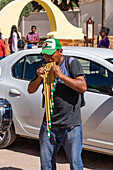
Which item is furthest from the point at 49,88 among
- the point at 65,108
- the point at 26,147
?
the point at 26,147

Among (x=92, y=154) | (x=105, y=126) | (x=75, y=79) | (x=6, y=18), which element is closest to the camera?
(x=75, y=79)

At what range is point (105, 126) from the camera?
418cm

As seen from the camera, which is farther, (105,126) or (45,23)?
(45,23)

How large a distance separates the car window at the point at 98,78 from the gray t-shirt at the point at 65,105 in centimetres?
115

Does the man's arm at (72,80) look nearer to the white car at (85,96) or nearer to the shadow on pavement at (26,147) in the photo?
the white car at (85,96)

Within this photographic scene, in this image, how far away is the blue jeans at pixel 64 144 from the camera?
326cm

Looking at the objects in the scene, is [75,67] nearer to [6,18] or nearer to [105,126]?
[105,126]

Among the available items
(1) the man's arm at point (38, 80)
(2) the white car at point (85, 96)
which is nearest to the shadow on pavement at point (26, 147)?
(2) the white car at point (85, 96)

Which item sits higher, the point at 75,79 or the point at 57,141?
the point at 75,79

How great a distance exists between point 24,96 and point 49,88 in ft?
5.58

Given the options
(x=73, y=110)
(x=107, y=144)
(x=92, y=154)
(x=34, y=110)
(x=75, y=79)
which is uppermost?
(x=75, y=79)

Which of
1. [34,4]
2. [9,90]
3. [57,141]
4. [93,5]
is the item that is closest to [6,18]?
[93,5]

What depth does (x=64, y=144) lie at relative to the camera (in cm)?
332

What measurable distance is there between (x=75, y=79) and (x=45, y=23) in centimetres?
3033
